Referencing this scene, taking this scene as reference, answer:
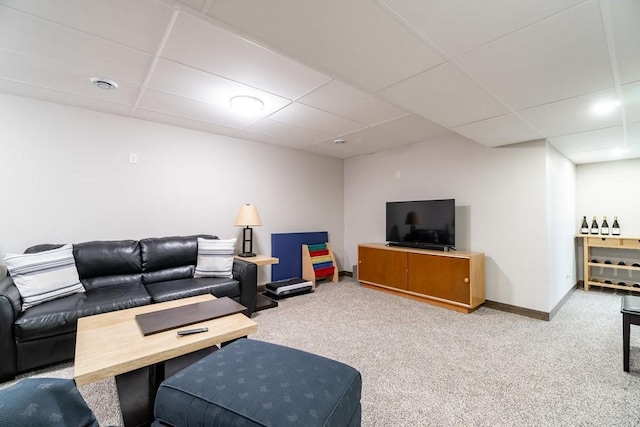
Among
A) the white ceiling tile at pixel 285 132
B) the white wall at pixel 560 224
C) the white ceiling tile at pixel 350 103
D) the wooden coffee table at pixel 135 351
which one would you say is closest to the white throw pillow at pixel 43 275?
the wooden coffee table at pixel 135 351

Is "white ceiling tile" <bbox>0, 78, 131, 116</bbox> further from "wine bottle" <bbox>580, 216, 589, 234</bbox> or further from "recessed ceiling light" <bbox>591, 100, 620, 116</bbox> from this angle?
"wine bottle" <bbox>580, 216, 589, 234</bbox>

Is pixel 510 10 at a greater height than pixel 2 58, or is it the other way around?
pixel 2 58

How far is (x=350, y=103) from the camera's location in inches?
113

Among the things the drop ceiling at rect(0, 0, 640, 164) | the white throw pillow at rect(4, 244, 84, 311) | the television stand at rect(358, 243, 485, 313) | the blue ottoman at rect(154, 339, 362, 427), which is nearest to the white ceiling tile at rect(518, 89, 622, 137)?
the drop ceiling at rect(0, 0, 640, 164)

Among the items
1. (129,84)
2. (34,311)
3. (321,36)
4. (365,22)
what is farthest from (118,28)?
(34,311)

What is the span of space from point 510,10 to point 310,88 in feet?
5.23

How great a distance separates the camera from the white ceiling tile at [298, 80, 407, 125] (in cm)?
259

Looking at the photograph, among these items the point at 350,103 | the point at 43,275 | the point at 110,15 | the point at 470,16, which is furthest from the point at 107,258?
the point at 470,16

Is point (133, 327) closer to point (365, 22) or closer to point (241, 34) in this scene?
point (241, 34)

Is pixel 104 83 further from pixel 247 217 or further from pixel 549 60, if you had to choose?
pixel 549 60

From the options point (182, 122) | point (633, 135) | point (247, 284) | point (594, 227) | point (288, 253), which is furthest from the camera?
point (288, 253)

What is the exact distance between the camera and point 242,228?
4312 mm

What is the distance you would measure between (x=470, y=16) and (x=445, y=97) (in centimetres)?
90

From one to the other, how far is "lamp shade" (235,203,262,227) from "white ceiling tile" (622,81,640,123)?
12.5 feet
